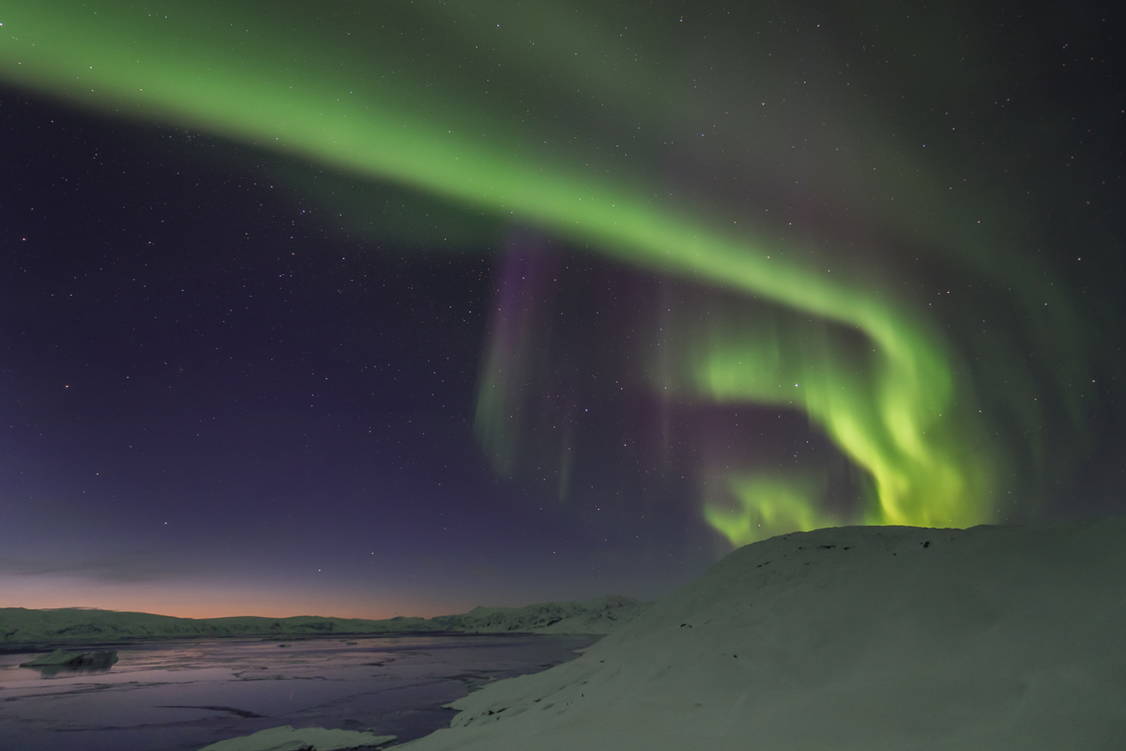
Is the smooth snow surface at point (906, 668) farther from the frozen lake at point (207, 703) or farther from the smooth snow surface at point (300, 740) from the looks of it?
the frozen lake at point (207, 703)

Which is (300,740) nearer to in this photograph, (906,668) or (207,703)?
(207,703)

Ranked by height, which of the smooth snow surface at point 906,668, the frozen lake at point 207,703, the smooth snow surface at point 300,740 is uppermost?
the smooth snow surface at point 906,668

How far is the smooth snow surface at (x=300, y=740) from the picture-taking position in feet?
58.5

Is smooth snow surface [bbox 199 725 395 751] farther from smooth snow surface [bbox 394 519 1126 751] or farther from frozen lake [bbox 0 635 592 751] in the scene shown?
smooth snow surface [bbox 394 519 1126 751]

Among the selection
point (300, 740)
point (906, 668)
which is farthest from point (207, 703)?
point (906, 668)

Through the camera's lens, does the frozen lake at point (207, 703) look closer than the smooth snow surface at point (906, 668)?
No

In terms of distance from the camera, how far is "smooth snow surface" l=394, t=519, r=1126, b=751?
4.76m

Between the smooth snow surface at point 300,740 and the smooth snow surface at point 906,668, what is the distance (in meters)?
7.31

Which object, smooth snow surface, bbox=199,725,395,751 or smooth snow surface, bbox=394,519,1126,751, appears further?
smooth snow surface, bbox=199,725,395,751

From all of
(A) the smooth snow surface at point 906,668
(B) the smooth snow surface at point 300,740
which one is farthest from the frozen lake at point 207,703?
(A) the smooth snow surface at point 906,668

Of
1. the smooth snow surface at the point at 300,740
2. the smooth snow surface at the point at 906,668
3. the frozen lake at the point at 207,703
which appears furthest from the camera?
the frozen lake at the point at 207,703

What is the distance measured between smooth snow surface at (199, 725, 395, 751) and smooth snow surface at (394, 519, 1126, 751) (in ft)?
24.0

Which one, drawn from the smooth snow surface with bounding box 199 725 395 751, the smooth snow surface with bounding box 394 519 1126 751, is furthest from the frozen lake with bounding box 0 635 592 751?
the smooth snow surface with bounding box 394 519 1126 751

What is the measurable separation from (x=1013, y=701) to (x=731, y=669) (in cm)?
493
